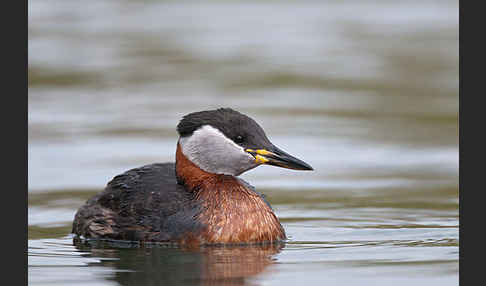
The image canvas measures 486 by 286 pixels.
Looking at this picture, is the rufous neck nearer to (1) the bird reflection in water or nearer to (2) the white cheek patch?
(2) the white cheek patch

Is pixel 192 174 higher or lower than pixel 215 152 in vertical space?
lower

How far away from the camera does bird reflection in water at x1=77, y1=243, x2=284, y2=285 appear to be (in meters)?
9.24

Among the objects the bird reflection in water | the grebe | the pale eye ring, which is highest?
the pale eye ring

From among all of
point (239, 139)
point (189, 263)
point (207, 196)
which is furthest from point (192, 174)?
point (189, 263)

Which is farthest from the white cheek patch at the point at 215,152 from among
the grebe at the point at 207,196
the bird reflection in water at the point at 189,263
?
the bird reflection in water at the point at 189,263

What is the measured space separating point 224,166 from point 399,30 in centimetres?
1482

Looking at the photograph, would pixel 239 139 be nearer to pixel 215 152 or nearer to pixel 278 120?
pixel 215 152

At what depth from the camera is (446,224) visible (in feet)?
37.9

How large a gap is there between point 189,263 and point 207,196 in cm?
114

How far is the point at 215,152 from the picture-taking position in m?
10.9

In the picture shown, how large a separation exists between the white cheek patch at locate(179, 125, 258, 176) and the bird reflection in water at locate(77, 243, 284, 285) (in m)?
0.83

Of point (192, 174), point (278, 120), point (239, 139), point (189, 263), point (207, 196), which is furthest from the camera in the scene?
point (278, 120)

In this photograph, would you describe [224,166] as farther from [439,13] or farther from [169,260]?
[439,13]

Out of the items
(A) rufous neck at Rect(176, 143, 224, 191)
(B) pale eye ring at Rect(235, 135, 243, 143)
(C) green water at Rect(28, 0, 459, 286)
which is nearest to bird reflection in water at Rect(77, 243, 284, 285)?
(C) green water at Rect(28, 0, 459, 286)
